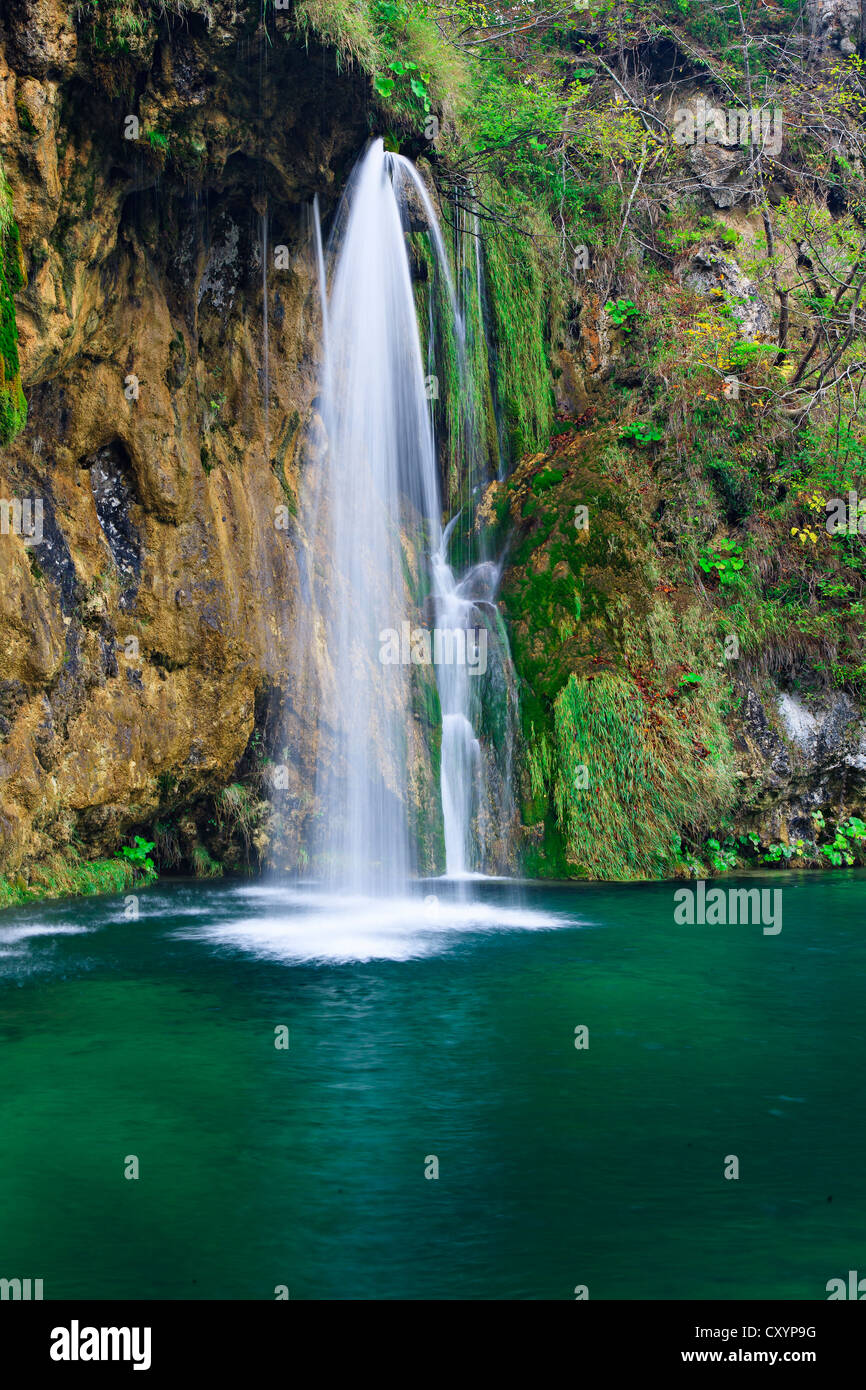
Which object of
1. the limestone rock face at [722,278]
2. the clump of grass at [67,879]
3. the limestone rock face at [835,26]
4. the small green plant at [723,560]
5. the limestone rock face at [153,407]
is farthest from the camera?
the limestone rock face at [835,26]

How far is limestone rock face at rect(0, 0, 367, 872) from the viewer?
9.48 m

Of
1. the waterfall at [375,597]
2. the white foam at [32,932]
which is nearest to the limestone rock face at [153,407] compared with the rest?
the waterfall at [375,597]

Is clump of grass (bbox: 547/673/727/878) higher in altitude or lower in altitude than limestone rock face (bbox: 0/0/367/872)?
lower

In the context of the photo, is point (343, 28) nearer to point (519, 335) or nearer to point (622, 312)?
point (519, 335)

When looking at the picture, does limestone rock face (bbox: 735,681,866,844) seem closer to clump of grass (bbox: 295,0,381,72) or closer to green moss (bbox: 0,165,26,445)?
clump of grass (bbox: 295,0,381,72)

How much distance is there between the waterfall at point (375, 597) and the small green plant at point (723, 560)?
2.99 m

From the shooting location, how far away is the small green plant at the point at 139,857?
12.3 meters

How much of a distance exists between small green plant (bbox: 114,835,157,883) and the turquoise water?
2.57 metres

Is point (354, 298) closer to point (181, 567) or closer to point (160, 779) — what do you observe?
point (181, 567)

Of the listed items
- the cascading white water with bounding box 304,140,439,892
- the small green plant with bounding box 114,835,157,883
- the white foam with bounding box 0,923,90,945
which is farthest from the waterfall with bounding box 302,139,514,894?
the white foam with bounding box 0,923,90,945

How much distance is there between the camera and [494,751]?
13305 mm

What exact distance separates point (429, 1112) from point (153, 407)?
331 inches

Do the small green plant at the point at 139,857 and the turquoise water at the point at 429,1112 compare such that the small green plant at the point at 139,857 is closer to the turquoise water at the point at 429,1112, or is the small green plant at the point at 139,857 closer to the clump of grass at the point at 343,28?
the turquoise water at the point at 429,1112
